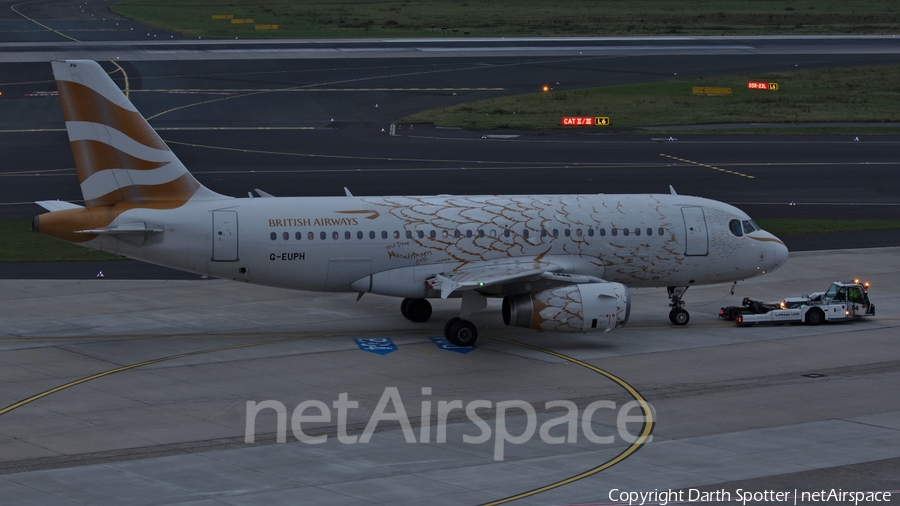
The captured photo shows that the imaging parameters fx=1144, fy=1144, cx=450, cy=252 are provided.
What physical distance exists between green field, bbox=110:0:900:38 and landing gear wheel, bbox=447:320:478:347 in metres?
101

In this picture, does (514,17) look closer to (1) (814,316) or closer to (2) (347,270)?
(1) (814,316)

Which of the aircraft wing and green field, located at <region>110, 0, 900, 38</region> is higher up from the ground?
green field, located at <region>110, 0, 900, 38</region>

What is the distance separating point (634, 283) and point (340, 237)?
420 inches

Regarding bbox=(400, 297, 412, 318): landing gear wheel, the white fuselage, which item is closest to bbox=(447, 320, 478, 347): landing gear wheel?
the white fuselage

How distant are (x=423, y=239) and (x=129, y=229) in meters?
9.58

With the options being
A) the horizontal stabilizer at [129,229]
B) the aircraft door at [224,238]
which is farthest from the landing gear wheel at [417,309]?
the horizontal stabilizer at [129,229]

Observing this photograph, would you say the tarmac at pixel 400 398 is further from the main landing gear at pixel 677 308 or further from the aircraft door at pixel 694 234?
the aircraft door at pixel 694 234

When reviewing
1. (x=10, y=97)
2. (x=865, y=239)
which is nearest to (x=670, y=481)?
(x=865, y=239)

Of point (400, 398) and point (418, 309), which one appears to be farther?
point (418, 309)

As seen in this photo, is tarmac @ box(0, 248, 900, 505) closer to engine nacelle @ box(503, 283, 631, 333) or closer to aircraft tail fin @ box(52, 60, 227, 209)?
engine nacelle @ box(503, 283, 631, 333)

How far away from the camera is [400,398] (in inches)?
1239

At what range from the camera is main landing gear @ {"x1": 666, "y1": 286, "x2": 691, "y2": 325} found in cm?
4078

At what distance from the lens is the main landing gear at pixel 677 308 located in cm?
4078

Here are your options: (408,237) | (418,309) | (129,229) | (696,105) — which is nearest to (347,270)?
(408,237)
